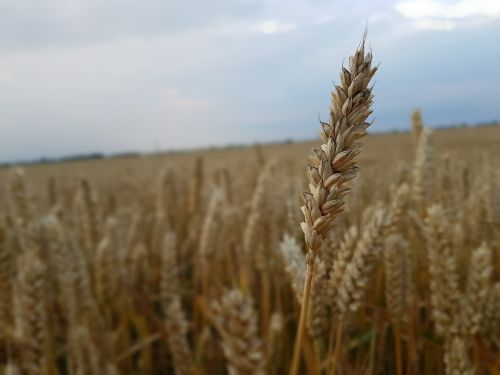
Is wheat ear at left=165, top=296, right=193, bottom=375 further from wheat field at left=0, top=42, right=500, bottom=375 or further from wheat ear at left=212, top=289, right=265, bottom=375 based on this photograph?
wheat ear at left=212, top=289, right=265, bottom=375

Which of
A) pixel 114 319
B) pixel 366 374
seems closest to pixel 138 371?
pixel 114 319

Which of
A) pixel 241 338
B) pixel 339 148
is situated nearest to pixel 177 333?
pixel 241 338

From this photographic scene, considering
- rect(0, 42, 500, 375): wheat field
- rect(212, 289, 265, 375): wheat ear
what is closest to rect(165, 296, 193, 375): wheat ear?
rect(0, 42, 500, 375): wheat field

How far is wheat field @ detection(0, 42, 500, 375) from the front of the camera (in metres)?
0.73

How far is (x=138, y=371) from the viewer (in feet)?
8.22

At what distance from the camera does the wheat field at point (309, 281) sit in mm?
731

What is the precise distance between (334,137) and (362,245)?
1.78ft

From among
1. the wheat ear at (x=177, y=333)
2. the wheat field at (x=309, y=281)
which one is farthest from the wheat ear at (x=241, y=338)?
the wheat ear at (x=177, y=333)

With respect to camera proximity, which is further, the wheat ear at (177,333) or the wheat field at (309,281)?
the wheat ear at (177,333)

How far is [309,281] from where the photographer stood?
0.73 metres

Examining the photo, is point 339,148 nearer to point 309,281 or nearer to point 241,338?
point 309,281

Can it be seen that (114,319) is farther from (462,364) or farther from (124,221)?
(462,364)

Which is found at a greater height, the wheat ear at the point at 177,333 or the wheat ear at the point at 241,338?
the wheat ear at the point at 241,338

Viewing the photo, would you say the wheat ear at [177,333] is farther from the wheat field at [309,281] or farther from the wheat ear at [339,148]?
the wheat ear at [339,148]
